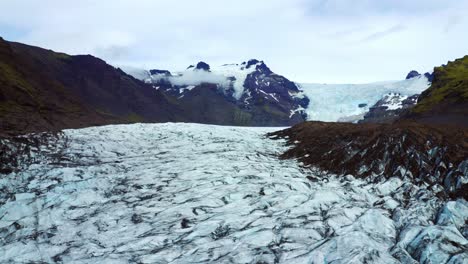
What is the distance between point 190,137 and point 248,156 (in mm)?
9796

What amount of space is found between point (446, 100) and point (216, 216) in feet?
203

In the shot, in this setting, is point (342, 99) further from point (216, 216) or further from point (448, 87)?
point (216, 216)

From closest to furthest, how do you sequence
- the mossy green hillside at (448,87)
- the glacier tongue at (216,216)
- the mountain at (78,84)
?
the glacier tongue at (216,216) < the mossy green hillside at (448,87) < the mountain at (78,84)

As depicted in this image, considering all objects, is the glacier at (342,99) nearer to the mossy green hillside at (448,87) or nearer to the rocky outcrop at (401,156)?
the mossy green hillside at (448,87)

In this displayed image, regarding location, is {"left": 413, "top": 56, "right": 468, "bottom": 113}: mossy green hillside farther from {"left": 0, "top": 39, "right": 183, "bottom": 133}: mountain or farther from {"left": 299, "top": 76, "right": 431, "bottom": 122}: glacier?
{"left": 299, "top": 76, "right": 431, "bottom": 122}: glacier

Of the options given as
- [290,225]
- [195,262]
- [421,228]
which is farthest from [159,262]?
[421,228]

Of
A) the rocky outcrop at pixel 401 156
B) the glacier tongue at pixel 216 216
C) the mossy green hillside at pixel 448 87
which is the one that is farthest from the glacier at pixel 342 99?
the glacier tongue at pixel 216 216

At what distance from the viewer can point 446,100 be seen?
64.7 m

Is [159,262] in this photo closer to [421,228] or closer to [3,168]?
[421,228]

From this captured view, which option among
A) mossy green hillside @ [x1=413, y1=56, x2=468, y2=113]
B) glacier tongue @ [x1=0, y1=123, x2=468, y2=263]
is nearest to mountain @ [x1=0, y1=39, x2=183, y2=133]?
glacier tongue @ [x1=0, y1=123, x2=468, y2=263]

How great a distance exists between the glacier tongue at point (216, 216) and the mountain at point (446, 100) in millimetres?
37247

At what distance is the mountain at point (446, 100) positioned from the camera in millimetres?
A: 53406

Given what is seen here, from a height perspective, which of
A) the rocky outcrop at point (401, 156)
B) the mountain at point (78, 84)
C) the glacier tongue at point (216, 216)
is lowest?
the glacier tongue at point (216, 216)

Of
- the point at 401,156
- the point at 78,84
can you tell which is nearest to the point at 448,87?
the point at 401,156
